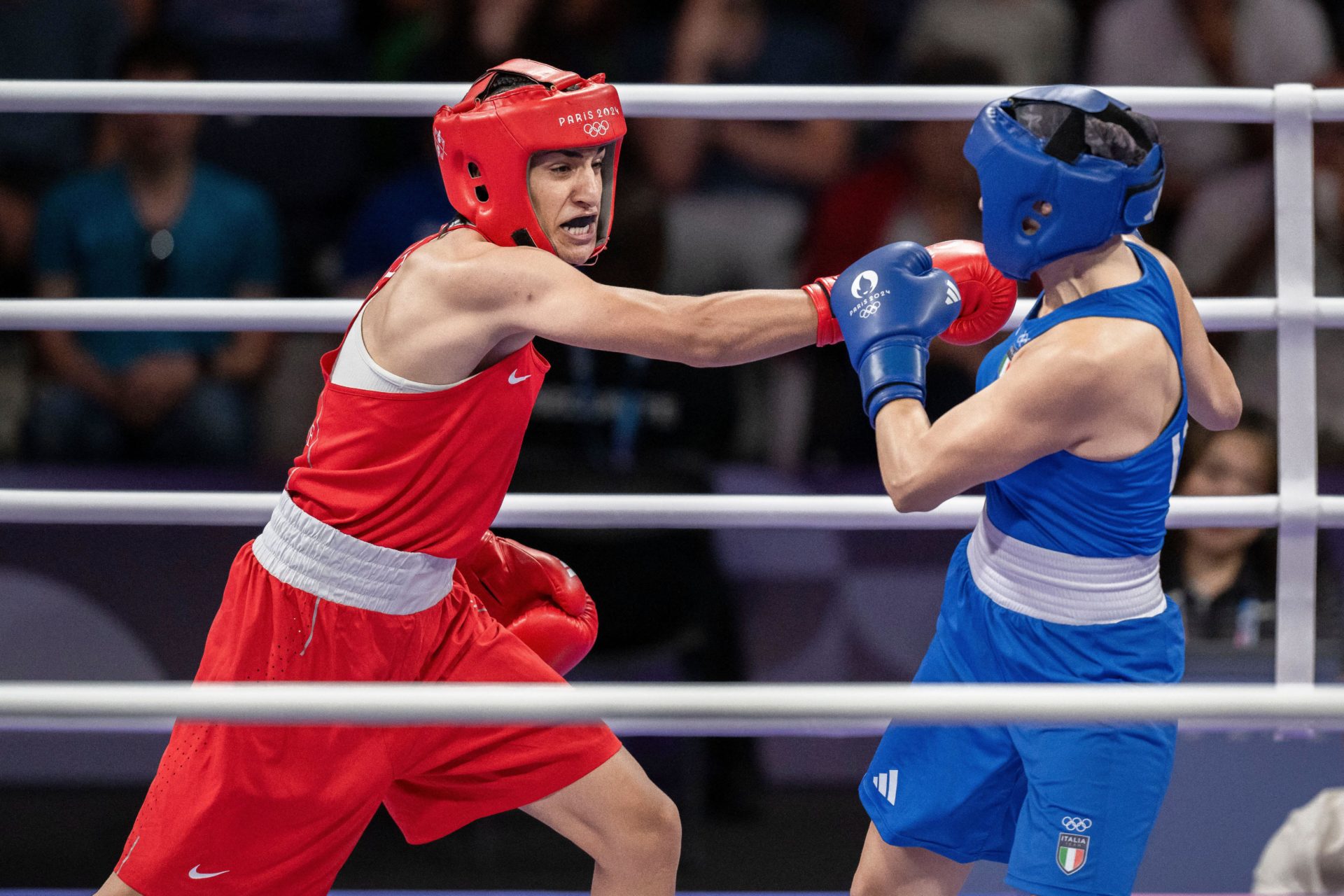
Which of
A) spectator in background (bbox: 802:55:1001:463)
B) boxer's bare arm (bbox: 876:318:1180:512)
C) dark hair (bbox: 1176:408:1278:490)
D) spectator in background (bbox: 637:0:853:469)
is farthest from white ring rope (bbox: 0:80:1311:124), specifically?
spectator in background (bbox: 637:0:853:469)

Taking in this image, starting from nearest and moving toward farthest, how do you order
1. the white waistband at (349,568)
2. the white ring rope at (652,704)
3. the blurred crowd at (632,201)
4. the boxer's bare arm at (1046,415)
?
the white ring rope at (652,704) < the boxer's bare arm at (1046,415) < the white waistband at (349,568) < the blurred crowd at (632,201)

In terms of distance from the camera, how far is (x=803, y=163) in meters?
4.68

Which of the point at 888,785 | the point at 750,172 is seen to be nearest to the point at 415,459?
the point at 888,785

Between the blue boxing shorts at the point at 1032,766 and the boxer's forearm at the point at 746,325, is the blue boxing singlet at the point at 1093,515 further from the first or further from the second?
the boxer's forearm at the point at 746,325

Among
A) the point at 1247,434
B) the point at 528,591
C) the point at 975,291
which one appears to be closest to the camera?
the point at 975,291

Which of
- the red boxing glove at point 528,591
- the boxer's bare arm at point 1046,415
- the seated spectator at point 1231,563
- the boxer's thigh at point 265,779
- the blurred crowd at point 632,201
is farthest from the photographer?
the blurred crowd at point 632,201

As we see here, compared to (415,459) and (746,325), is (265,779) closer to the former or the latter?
(415,459)

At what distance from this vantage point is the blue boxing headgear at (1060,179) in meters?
1.80

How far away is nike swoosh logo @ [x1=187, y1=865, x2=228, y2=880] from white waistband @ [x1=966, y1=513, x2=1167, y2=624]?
1.10 meters

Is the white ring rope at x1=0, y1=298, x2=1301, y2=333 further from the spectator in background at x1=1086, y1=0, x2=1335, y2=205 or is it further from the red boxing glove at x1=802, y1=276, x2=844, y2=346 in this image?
the spectator in background at x1=1086, y1=0, x2=1335, y2=205

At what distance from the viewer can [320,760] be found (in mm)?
1932

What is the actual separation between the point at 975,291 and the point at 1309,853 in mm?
1321

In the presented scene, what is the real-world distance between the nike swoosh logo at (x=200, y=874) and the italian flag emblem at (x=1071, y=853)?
1.09m

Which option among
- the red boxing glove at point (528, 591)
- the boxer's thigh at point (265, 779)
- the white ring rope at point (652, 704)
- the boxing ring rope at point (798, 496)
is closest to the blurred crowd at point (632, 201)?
the boxing ring rope at point (798, 496)
